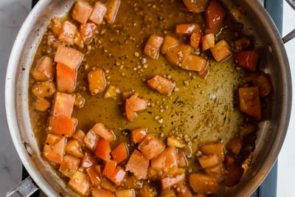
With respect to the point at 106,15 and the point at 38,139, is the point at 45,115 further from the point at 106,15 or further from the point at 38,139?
the point at 106,15

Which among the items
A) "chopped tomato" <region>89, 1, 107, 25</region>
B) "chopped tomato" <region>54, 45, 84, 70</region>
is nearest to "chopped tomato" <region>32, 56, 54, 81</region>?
"chopped tomato" <region>54, 45, 84, 70</region>

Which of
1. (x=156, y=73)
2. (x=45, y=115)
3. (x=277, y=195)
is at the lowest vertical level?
(x=277, y=195)

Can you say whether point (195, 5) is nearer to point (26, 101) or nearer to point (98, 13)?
point (98, 13)

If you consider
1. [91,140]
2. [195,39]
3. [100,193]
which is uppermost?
[195,39]

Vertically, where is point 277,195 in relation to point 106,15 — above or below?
below

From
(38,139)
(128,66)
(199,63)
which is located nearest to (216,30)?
(199,63)

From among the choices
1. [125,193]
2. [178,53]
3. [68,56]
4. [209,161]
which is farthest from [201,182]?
[68,56]
